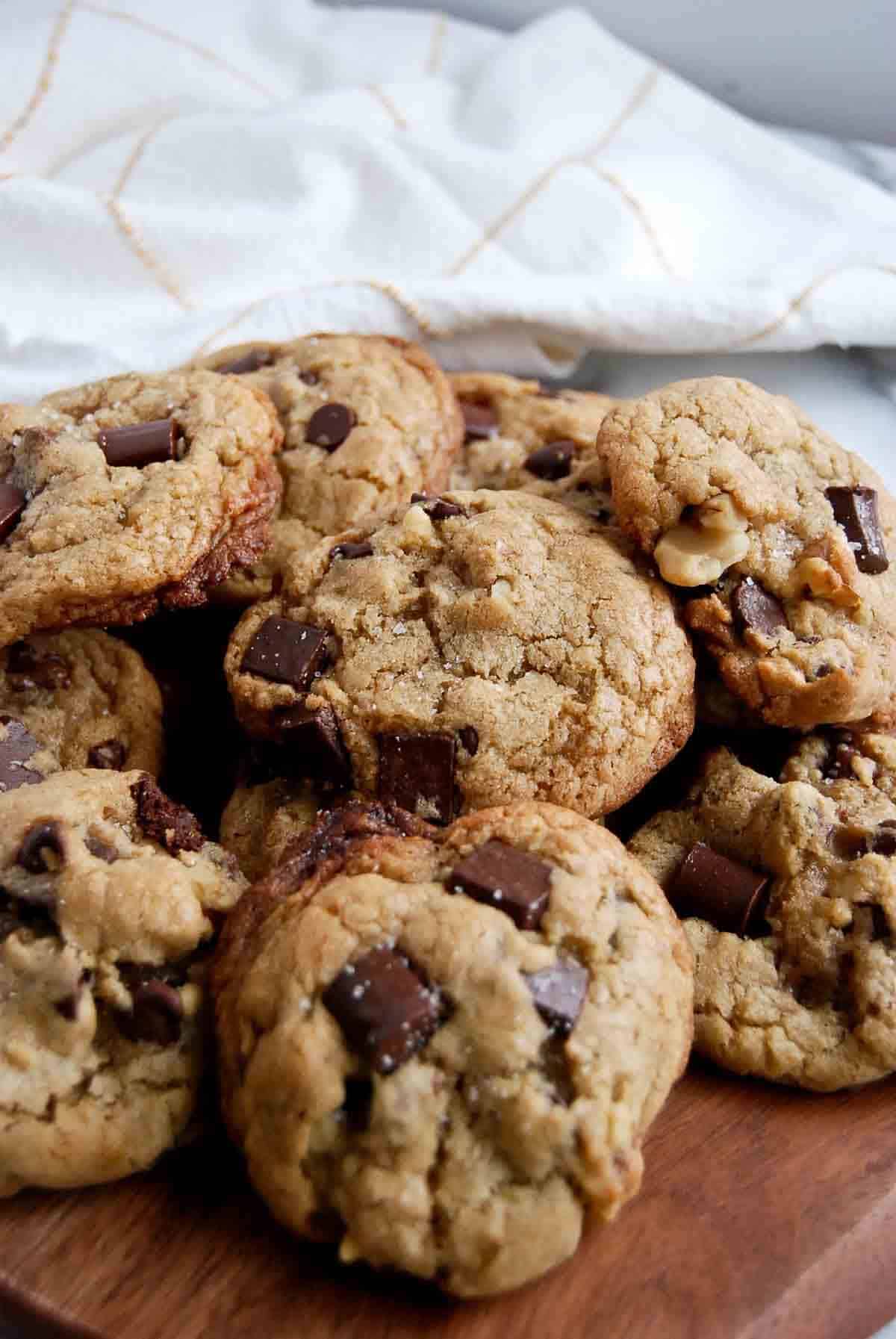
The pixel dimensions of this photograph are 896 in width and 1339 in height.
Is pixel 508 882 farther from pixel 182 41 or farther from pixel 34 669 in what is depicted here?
pixel 182 41

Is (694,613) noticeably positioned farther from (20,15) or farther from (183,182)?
(20,15)

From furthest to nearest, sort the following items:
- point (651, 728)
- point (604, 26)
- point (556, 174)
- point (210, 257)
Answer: point (604, 26), point (556, 174), point (210, 257), point (651, 728)

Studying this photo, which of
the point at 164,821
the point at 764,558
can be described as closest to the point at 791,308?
the point at 764,558

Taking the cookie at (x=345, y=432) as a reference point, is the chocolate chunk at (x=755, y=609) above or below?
above

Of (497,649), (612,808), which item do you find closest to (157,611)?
(497,649)

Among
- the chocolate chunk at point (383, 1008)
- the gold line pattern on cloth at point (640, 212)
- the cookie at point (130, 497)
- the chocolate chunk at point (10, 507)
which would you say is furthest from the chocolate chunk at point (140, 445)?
the gold line pattern on cloth at point (640, 212)

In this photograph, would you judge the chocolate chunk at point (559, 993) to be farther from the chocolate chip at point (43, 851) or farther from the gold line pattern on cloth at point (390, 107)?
the gold line pattern on cloth at point (390, 107)
